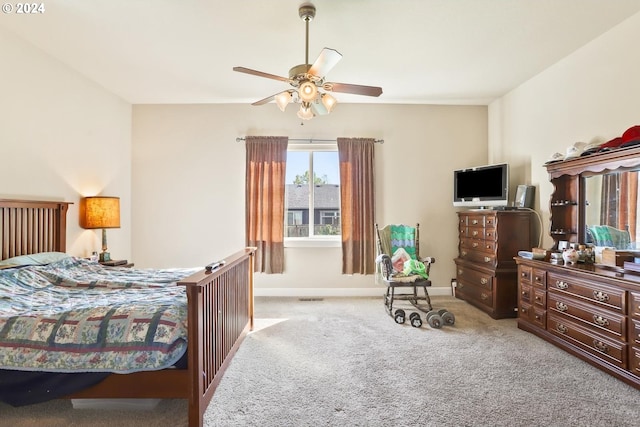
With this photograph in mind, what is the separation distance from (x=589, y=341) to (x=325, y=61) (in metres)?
2.82

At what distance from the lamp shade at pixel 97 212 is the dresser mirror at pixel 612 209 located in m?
4.79

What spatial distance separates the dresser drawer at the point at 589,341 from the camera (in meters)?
2.19

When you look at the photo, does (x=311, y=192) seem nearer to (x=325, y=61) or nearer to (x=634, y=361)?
(x=325, y=61)

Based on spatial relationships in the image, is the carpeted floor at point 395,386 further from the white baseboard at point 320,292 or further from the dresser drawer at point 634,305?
the white baseboard at point 320,292

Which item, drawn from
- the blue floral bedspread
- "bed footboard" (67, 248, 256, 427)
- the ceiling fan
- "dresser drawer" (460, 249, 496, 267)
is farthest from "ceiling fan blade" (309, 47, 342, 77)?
"dresser drawer" (460, 249, 496, 267)

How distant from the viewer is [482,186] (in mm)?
3939

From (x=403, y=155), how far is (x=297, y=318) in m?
2.66

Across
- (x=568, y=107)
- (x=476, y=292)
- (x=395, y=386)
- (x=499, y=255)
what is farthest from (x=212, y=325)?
(x=568, y=107)

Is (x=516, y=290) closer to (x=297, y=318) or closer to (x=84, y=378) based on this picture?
(x=297, y=318)

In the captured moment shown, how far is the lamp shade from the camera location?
3.46m

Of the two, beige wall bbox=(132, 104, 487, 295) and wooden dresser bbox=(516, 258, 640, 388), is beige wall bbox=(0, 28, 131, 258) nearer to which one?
beige wall bbox=(132, 104, 487, 295)

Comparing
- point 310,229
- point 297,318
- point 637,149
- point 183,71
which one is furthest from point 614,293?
point 183,71

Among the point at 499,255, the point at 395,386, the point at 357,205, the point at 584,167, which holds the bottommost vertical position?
the point at 395,386

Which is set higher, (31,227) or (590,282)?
(31,227)
